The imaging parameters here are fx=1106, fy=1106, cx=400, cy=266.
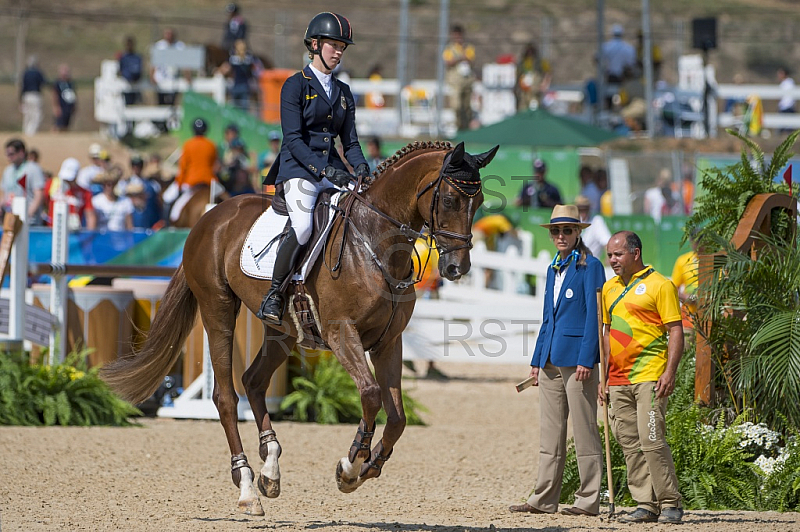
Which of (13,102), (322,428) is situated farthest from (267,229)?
(13,102)

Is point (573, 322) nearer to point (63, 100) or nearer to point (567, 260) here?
point (567, 260)

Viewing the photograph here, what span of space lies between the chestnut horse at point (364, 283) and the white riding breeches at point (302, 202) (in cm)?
17

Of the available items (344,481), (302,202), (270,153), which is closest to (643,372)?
(344,481)

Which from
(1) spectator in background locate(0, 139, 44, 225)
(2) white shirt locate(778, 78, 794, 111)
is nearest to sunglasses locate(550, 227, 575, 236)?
(1) spectator in background locate(0, 139, 44, 225)

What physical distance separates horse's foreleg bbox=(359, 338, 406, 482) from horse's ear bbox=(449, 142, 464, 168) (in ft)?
4.20

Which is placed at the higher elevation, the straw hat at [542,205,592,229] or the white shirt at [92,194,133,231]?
the straw hat at [542,205,592,229]

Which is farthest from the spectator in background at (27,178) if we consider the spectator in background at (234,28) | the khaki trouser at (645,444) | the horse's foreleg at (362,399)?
the khaki trouser at (645,444)

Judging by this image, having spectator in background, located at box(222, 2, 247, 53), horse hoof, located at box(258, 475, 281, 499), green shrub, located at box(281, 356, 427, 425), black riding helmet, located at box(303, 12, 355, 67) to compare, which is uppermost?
spectator in background, located at box(222, 2, 247, 53)

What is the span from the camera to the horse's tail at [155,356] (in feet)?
Result: 27.0

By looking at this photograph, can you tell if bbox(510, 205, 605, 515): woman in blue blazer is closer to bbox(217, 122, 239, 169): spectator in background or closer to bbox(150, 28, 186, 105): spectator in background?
bbox(217, 122, 239, 169): spectator in background

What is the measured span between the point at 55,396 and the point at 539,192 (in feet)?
31.9

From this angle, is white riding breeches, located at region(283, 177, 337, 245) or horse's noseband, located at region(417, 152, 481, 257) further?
white riding breeches, located at region(283, 177, 337, 245)

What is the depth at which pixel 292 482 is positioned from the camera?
889 cm

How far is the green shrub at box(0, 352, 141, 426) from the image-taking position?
35.4 ft
